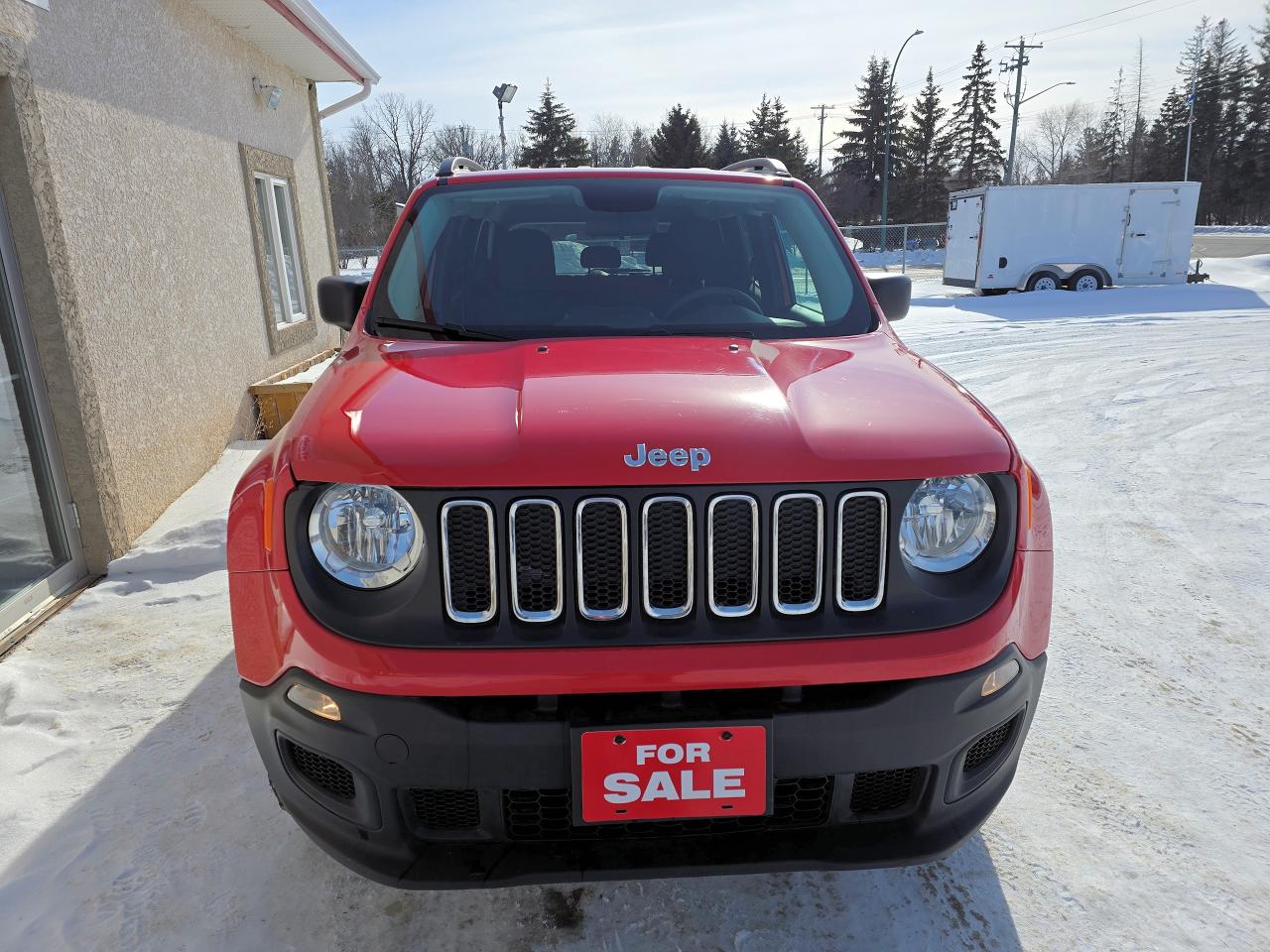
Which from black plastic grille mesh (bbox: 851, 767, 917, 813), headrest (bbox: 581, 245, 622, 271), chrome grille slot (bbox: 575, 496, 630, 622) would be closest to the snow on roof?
headrest (bbox: 581, 245, 622, 271)

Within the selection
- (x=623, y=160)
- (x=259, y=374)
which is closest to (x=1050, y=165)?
(x=623, y=160)

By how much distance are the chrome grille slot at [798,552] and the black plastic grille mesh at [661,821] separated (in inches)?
14.0

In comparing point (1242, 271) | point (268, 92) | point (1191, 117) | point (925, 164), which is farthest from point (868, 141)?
point (268, 92)

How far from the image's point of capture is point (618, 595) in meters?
1.72

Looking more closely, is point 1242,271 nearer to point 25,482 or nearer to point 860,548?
point 860,548

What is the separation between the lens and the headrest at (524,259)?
111 inches

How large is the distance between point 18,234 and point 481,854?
152 inches

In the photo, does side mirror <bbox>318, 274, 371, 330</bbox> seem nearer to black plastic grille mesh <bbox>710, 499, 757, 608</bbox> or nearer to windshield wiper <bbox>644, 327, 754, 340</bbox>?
windshield wiper <bbox>644, 327, 754, 340</bbox>

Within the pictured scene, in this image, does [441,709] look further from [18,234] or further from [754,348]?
[18,234]

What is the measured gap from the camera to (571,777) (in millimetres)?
1661

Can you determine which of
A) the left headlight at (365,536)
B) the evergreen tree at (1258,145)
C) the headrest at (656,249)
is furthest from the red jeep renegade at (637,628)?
the evergreen tree at (1258,145)

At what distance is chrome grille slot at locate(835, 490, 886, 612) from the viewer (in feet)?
5.70

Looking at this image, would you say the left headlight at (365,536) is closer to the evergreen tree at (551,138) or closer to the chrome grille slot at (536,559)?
the chrome grille slot at (536,559)

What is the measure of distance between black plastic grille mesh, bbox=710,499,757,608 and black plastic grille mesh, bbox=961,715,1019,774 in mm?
609
